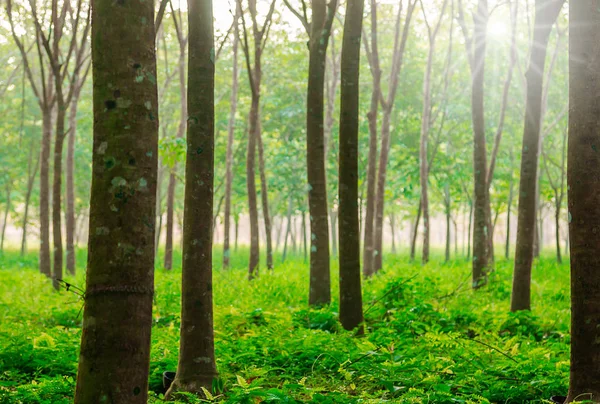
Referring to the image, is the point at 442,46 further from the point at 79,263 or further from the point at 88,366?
the point at 88,366

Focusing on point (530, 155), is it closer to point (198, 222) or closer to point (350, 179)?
point (350, 179)

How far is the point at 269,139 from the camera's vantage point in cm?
2705

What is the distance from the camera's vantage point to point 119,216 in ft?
8.93

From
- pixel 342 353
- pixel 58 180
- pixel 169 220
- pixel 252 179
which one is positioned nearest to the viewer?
pixel 342 353

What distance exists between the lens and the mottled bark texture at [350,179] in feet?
22.1

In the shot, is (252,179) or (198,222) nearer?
(198,222)

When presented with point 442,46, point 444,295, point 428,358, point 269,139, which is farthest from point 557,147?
point 428,358

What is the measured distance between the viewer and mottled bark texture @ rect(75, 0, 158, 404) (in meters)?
2.71

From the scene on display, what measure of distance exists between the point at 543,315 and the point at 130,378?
777 cm

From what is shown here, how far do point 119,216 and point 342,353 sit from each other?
337 centimetres

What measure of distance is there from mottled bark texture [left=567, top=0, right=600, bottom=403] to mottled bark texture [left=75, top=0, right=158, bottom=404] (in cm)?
287


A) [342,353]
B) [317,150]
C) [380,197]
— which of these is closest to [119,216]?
[342,353]

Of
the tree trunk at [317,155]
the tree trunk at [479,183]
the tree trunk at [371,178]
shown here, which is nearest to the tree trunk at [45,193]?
the tree trunk at [371,178]

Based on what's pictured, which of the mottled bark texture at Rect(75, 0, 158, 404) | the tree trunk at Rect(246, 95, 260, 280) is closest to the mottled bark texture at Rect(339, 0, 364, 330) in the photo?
the mottled bark texture at Rect(75, 0, 158, 404)
